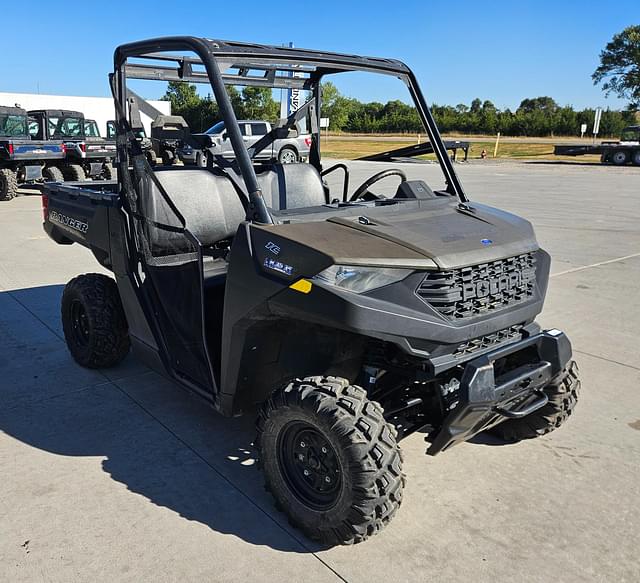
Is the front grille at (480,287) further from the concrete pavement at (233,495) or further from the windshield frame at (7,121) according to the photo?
the windshield frame at (7,121)

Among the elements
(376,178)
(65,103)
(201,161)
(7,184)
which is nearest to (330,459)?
(376,178)

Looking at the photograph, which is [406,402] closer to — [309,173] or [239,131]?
[239,131]

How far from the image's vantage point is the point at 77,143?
15.7 m

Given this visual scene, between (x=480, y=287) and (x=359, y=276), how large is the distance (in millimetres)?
541

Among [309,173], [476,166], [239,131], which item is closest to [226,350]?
[239,131]

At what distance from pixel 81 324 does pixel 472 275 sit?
2.83m

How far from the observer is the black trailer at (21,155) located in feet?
46.5

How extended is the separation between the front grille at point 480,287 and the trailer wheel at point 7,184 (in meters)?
13.7

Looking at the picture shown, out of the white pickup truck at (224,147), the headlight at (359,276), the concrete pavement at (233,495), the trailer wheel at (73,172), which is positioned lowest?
the concrete pavement at (233,495)

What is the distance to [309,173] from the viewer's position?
409cm

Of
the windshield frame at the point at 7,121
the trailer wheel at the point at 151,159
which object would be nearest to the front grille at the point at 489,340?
the trailer wheel at the point at 151,159

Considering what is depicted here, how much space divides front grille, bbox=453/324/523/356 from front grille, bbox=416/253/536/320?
0.41 feet

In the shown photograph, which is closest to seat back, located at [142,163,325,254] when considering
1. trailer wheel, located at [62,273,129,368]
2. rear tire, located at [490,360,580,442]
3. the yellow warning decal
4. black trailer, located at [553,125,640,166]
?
trailer wheel, located at [62,273,129,368]

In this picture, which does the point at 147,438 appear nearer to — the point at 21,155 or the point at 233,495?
the point at 233,495
